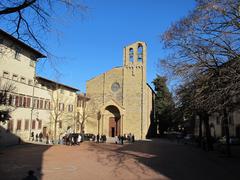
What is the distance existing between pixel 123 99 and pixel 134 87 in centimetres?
313

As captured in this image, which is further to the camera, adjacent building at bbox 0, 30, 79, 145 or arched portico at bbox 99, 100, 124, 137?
arched portico at bbox 99, 100, 124, 137

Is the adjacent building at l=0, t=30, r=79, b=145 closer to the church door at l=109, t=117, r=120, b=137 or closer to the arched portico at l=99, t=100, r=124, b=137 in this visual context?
the arched portico at l=99, t=100, r=124, b=137

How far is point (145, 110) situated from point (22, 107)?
1025 inches

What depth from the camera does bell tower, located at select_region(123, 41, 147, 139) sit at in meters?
54.4

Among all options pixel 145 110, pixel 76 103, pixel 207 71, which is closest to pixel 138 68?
pixel 145 110

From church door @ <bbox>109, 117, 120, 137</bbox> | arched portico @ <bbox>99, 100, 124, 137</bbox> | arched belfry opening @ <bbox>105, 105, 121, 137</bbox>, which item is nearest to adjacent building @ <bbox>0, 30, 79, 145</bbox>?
arched portico @ <bbox>99, 100, 124, 137</bbox>

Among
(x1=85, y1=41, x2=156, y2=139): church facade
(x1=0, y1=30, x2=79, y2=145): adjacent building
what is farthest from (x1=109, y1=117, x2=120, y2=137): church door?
(x1=0, y1=30, x2=79, y2=145): adjacent building

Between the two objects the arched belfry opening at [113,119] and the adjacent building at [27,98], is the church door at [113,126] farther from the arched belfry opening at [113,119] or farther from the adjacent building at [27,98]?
the adjacent building at [27,98]

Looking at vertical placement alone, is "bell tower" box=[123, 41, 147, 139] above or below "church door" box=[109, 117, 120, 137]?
above

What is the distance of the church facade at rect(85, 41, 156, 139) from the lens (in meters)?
54.7

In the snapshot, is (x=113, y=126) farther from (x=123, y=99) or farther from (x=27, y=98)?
(x=27, y=98)

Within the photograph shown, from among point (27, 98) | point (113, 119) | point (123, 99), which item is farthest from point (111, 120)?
point (27, 98)

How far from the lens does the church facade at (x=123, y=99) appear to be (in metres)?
54.7

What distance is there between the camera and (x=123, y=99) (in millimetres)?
56031
